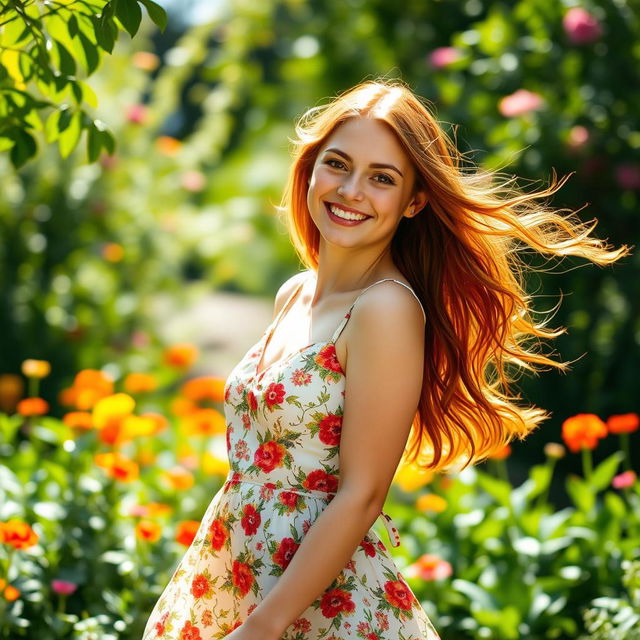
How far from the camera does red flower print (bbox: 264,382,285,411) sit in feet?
6.59

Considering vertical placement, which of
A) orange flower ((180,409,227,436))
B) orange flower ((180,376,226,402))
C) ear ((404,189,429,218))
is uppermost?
ear ((404,189,429,218))

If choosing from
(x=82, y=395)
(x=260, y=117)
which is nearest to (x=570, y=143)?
(x=82, y=395)

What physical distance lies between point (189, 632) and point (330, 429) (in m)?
0.54

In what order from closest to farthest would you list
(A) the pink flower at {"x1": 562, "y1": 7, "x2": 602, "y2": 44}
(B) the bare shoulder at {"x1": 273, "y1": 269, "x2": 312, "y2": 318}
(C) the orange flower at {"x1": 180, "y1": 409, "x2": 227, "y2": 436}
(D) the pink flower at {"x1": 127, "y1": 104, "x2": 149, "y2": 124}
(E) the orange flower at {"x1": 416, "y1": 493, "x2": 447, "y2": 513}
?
1. (B) the bare shoulder at {"x1": 273, "y1": 269, "x2": 312, "y2": 318}
2. (E) the orange flower at {"x1": 416, "y1": 493, "x2": 447, "y2": 513}
3. (C) the orange flower at {"x1": 180, "y1": 409, "x2": 227, "y2": 436}
4. (A) the pink flower at {"x1": 562, "y1": 7, "x2": 602, "y2": 44}
5. (D) the pink flower at {"x1": 127, "y1": 104, "x2": 149, "y2": 124}

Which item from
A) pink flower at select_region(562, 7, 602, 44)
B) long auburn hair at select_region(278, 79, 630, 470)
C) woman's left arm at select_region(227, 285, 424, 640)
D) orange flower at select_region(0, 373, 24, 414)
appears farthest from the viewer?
orange flower at select_region(0, 373, 24, 414)

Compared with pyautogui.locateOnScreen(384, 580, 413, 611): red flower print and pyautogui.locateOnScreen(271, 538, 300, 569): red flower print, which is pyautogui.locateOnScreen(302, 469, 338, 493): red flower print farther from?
pyautogui.locateOnScreen(384, 580, 413, 611): red flower print

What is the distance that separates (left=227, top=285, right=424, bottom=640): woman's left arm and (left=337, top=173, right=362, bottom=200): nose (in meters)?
0.19

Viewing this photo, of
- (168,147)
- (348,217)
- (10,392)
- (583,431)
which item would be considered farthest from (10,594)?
(168,147)

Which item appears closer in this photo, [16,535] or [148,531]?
[16,535]

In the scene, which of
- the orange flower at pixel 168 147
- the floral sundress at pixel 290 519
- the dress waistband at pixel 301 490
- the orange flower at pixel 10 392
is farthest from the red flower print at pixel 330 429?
the orange flower at pixel 168 147

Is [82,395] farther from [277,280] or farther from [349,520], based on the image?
[277,280]

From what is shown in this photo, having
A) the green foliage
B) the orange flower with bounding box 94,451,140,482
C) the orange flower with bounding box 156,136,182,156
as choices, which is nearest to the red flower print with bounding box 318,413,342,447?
the green foliage

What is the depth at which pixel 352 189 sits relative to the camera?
2.02m

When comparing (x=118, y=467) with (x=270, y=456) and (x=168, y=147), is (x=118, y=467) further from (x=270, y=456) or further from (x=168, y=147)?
(x=168, y=147)
